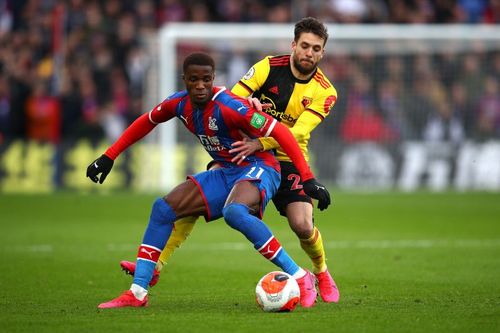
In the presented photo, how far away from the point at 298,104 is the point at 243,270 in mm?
2755

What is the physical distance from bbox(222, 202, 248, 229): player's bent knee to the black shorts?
995 mm

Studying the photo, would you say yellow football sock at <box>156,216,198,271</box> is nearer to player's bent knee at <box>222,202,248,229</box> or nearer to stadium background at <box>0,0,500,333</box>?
player's bent knee at <box>222,202,248,229</box>

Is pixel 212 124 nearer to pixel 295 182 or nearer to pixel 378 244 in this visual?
pixel 295 182

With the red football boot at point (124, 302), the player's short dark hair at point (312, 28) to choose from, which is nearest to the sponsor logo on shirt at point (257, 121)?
the player's short dark hair at point (312, 28)

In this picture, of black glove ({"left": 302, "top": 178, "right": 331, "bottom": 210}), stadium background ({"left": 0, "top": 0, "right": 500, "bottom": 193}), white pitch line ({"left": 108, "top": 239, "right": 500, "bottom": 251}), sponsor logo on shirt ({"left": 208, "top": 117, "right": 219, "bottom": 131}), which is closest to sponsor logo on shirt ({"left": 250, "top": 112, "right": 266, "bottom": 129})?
sponsor logo on shirt ({"left": 208, "top": 117, "right": 219, "bottom": 131})

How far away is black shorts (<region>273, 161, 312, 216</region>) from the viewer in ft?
29.6

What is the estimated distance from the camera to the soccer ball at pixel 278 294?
791 cm

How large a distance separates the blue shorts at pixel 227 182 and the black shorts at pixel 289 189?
1.48ft

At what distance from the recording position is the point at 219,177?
8.55 metres

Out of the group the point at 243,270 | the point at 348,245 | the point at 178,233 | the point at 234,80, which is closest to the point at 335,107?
the point at 234,80

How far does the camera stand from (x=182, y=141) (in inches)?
896

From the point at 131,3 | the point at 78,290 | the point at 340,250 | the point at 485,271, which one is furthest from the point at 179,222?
the point at 131,3

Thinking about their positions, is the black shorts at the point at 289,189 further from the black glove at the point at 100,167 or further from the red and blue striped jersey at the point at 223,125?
the black glove at the point at 100,167

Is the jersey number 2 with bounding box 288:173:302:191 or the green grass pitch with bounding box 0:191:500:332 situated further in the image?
the jersey number 2 with bounding box 288:173:302:191
